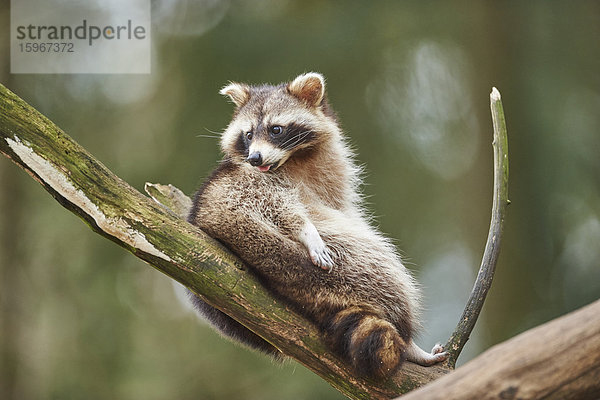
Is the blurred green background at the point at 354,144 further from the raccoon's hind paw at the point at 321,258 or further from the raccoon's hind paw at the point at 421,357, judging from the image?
the raccoon's hind paw at the point at 321,258

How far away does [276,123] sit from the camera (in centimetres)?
385

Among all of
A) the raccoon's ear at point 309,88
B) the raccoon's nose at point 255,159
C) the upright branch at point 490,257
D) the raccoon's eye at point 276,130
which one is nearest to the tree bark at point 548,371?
the upright branch at point 490,257

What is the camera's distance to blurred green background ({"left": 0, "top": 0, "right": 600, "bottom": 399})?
7316 mm

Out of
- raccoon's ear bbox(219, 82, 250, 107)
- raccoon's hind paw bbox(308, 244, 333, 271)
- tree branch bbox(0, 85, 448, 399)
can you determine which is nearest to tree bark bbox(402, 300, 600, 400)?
tree branch bbox(0, 85, 448, 399)

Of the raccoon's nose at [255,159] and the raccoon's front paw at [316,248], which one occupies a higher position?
the raccoon's nose at [255,159]

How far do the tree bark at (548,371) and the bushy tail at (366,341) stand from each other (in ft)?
2.65

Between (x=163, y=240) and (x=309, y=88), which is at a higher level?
(x=309, y=88)

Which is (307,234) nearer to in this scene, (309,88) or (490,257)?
(490,257)

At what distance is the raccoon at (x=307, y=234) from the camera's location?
10.4 feet

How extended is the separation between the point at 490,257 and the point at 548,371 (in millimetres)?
1414

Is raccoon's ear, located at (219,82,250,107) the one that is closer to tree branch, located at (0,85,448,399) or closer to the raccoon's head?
the raccoon's head

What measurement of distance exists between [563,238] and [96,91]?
562cm

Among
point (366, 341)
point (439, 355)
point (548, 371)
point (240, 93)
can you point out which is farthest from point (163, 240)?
point (548, 371)

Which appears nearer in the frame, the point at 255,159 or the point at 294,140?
the point at 255,159
